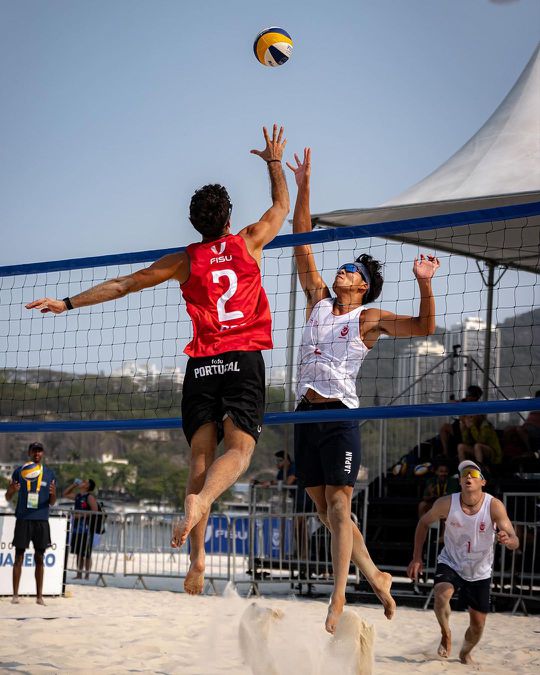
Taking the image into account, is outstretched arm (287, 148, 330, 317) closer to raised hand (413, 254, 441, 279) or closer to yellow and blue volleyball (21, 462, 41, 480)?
raised hand (413, 254, 441, 279)

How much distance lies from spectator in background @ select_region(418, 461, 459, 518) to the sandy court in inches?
56.9

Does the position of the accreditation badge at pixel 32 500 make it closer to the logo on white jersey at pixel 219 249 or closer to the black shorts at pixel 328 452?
the black shorts at pixel 328 452

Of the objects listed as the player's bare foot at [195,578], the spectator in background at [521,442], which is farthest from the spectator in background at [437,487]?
the player's bare foot at [195,578]

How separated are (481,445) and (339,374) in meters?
7.02

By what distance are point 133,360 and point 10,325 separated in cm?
113

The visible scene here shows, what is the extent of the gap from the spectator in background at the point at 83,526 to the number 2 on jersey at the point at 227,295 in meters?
9.35

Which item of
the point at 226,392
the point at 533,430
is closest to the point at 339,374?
the point at 226,392

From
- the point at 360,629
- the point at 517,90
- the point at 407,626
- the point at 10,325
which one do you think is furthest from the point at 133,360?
the point at 517,90

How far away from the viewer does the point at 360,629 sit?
16.4 ft

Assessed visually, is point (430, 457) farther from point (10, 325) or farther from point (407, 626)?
point (10, 325)

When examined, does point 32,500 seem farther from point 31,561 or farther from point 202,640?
point 202,640

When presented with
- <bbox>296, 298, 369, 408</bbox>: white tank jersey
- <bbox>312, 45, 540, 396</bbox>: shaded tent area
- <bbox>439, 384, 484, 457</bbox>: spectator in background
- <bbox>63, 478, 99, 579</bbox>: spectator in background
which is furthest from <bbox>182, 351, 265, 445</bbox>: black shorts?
<bbox>63, 478, 99, 579</bbox>: spectator in background

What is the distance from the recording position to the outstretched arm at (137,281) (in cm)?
466

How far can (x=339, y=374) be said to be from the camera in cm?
534
